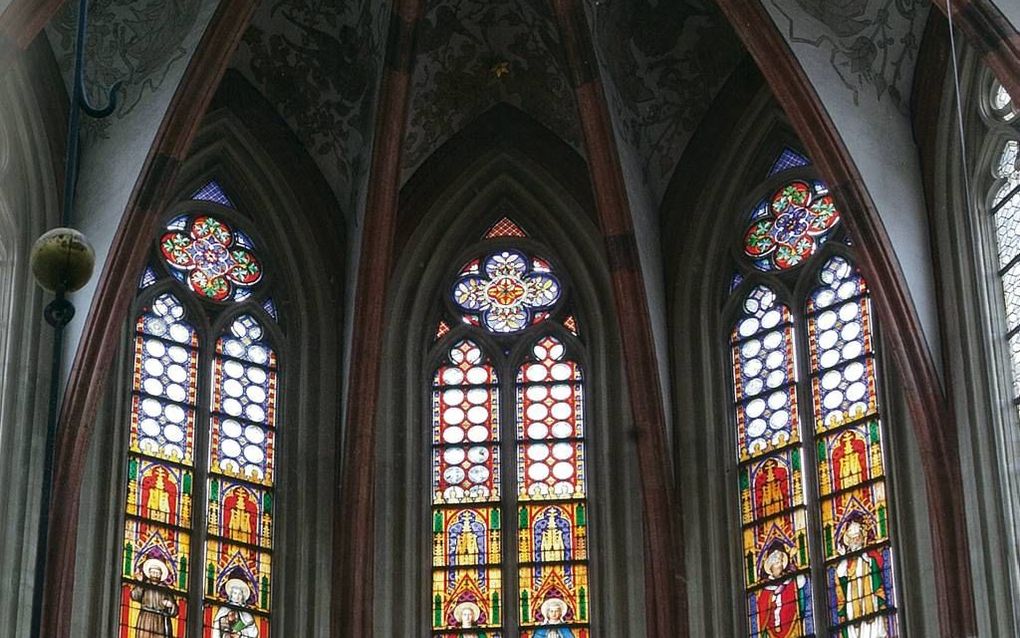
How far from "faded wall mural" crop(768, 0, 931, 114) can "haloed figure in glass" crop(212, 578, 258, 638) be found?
21.9 ft

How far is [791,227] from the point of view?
18.6 m

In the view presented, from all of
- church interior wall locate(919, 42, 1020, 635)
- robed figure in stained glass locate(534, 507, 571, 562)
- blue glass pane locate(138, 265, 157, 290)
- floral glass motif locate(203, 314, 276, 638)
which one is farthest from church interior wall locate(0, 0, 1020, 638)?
blue glass pane locate(138, 265, 157, 290)

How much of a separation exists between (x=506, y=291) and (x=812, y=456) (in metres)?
3.67

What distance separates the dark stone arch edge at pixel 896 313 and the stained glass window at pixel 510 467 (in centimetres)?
334

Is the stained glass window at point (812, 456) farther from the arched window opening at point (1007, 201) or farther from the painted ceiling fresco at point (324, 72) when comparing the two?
the painted ceiling fresco at point (324, 72)

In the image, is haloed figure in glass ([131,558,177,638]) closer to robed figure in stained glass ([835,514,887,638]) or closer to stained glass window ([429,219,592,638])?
stained glass window ([429,219,592,638])

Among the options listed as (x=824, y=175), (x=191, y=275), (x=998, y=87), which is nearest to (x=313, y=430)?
(x=191, y=275)

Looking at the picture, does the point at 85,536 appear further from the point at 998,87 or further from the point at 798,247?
the point at 998,87

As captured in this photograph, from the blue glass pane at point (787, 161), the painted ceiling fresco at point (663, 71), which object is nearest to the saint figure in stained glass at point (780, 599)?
the blue glass pane at point (787, 161)

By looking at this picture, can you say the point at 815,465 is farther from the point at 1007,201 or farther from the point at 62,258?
the point at 62,258

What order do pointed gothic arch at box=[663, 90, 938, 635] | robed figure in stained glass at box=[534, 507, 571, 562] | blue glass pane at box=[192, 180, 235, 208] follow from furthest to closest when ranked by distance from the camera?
1. blue glass pane at box=[192, 180, 235, 208]
2. robed figure in stained glass at box=[534, 507, 571, 562]
3. pointed gothic arch at box=[663, 90, 938, 635]

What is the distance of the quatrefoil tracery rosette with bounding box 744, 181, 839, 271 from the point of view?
18.4 metres

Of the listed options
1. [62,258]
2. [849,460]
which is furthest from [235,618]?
[62,258]

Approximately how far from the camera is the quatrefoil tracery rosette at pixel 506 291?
19328mm
